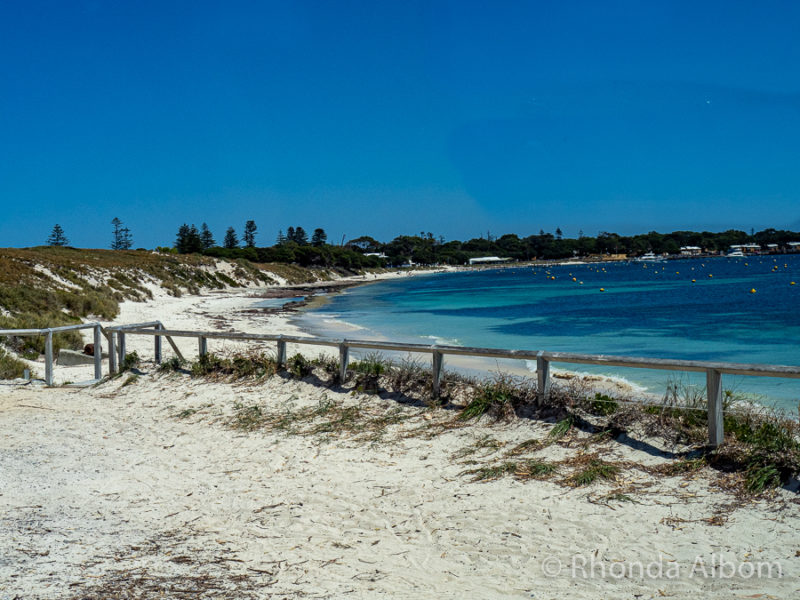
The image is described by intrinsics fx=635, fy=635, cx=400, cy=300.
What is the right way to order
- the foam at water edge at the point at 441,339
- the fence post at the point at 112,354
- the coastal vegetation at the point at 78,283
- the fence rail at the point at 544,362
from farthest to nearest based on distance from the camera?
the foam at water edge at the point at 441,339
the coastal vegetation at the point at 78,283
the fence post at the point at 112,354
the fence rail at the point at 544,362

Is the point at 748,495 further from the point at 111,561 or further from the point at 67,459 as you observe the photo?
the point at 67,459

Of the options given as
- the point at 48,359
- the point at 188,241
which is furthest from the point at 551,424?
the point at 188,241

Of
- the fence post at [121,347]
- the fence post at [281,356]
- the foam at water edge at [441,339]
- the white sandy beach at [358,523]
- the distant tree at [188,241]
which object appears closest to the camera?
the white sandy beach at [358,523]

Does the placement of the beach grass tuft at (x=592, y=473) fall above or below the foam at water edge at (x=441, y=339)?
above

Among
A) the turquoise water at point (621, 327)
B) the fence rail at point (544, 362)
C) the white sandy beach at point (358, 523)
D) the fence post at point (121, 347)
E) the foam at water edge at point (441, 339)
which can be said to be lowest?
the foam at water edge at point (441, 339)

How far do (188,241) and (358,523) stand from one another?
354ft

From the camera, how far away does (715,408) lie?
5.76m

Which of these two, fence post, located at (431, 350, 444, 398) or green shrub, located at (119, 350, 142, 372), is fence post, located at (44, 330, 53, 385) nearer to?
green shrub, located at (119, 350, 142, 372)

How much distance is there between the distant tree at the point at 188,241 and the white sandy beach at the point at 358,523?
102279 mm

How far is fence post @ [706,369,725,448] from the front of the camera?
5762mm

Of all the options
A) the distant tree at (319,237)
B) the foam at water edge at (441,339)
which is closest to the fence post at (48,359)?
the foam at water edge at (441,339)

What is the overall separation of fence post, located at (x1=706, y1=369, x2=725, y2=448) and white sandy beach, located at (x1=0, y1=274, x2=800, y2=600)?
546mm

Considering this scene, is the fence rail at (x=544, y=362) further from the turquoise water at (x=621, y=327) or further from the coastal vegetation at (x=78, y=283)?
the turquoise water at (x=621, y=327)

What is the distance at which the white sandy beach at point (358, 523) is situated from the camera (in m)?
4.10
